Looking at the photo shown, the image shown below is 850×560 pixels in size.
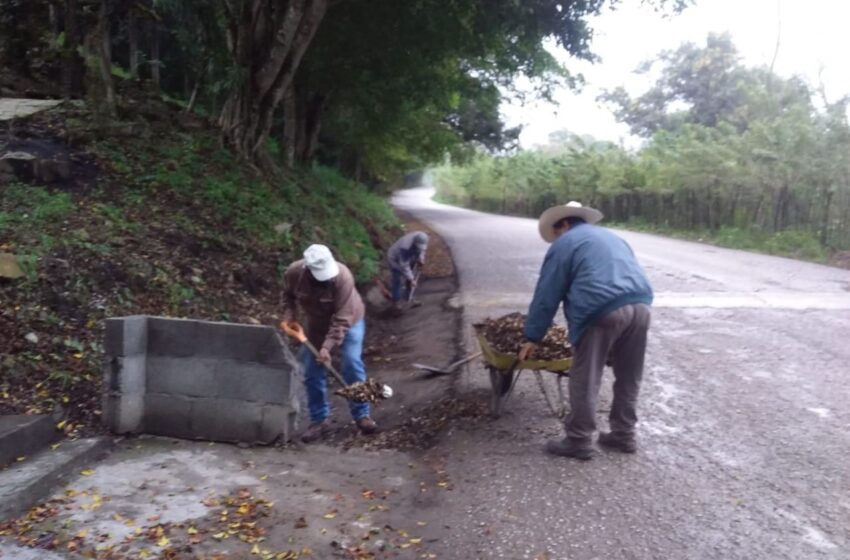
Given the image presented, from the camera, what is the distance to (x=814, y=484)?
5.37 meters

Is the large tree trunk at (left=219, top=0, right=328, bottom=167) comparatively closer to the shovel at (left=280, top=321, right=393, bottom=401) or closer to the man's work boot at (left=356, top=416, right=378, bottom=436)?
the shovel at (left=280, top=321, right=393, bottom=401)

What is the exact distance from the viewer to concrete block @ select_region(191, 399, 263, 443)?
6.54m

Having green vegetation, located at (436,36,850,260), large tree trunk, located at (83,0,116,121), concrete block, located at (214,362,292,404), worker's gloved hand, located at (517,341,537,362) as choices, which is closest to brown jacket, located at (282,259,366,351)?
concrete block, located at (214,362,292,404)

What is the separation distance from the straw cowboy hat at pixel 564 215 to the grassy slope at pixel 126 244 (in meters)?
3.82

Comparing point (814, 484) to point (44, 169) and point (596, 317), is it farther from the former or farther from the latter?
point (44, 169)

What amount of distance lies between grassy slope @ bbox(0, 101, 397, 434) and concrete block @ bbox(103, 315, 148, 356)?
0.61 meters

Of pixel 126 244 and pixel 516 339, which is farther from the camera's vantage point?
pixel 126 244

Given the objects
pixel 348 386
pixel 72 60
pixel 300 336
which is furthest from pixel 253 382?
pixel 72 60

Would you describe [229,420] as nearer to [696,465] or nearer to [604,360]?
[604,360]

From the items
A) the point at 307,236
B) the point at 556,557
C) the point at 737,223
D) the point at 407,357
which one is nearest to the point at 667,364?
the point at 407,357

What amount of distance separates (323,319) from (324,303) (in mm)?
185

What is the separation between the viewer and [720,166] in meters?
23.2

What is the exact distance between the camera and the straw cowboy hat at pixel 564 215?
20.2 ft

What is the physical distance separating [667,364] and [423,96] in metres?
12.5
